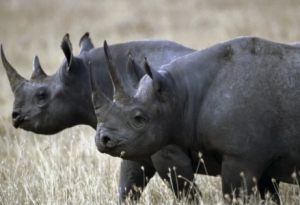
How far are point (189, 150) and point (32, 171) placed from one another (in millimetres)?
2501

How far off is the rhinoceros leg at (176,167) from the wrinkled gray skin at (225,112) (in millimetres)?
432

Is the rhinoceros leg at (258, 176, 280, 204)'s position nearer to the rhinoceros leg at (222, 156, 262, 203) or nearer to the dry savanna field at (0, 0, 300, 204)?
the dry savanna field at (0, 0, 300, 204)

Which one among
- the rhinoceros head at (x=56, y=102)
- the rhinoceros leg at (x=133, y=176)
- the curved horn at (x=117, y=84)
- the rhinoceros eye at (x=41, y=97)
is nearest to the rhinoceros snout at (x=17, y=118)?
the rhinoceros head at (x=56, y=102)

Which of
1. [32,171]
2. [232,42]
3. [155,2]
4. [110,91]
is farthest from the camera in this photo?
[155,2]

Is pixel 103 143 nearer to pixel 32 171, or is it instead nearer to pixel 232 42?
pixel 232 42

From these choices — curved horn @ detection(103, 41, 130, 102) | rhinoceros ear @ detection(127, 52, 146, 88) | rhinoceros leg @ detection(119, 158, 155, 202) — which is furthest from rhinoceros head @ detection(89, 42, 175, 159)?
rhinoceros leg @ detection(119, 158, 155, 202)

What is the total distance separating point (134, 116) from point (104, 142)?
33cm

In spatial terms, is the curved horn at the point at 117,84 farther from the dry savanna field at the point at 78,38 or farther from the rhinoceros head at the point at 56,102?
the rhinoceros head at the point at 56,102

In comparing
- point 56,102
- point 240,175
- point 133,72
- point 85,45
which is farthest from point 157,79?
point 85,45

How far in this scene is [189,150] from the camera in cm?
737

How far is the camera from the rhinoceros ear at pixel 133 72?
275 inches

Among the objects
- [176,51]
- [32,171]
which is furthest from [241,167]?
[32,171]

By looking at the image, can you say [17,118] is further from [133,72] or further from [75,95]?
[133,72]

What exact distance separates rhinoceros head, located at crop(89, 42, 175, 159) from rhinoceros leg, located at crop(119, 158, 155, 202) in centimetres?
130
